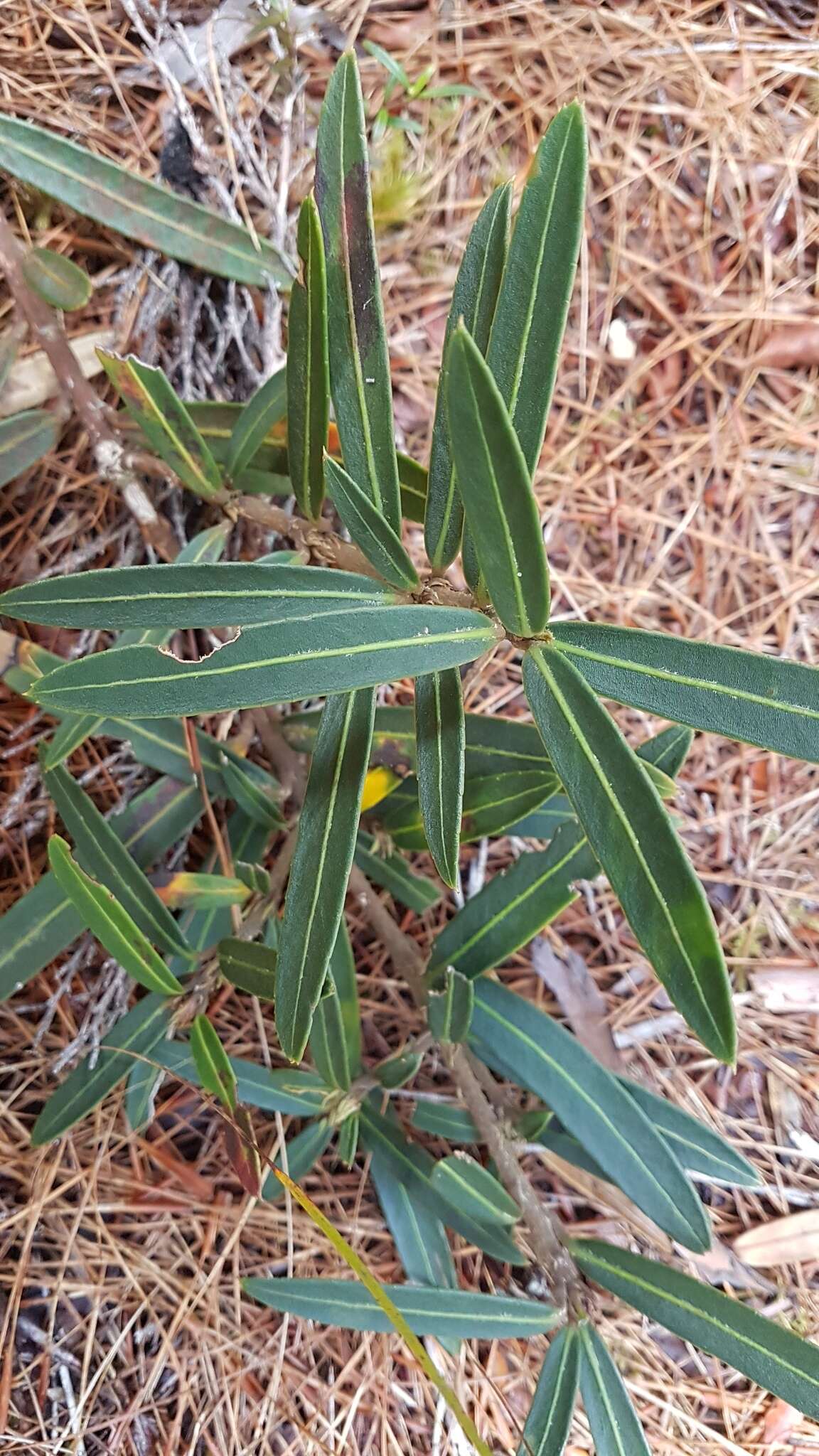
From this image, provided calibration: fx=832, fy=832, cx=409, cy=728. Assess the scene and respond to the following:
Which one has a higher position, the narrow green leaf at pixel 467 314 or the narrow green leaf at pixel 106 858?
the narrow green leaf at pixel 467 314

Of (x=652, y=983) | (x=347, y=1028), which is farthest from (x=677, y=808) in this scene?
(x=347, y=1028)

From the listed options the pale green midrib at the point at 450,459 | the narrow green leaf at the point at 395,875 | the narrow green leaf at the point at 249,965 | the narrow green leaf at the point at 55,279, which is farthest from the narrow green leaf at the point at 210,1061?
the narrow green leaf at the point at 55,279

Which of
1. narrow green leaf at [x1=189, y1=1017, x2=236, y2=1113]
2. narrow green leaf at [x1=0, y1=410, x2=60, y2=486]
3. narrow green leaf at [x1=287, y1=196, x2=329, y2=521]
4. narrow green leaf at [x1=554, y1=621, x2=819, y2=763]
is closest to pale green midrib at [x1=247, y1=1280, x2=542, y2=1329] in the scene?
narrow green leaf at [x1=189, y1=1017, x2=236, y2=1113]

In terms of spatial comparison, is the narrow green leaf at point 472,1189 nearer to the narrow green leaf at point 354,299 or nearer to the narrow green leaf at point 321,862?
the narrow green leaf at point 321,862

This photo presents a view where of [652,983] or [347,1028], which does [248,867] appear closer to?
[347,1028]

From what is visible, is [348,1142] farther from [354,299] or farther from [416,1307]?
[354,299]
